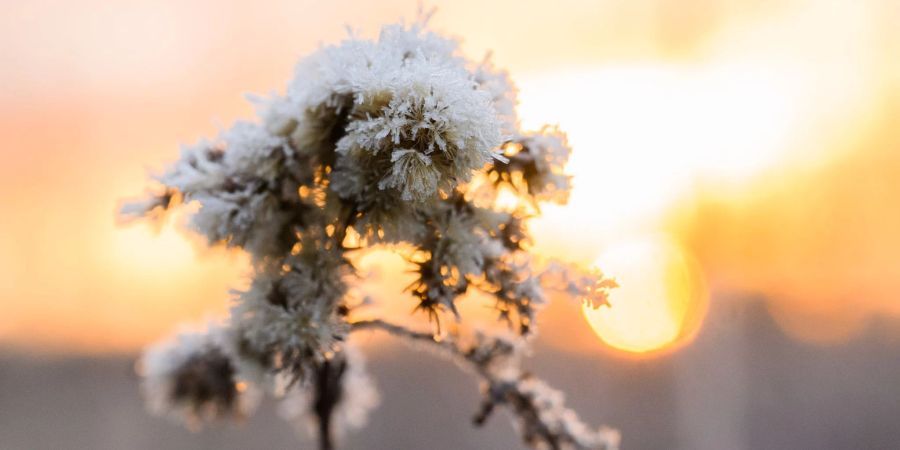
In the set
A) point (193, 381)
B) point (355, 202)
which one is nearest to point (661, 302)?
point (193, 381)

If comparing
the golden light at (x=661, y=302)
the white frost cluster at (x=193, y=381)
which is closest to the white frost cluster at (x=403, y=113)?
the white frost cluster at (x=193, y=381)

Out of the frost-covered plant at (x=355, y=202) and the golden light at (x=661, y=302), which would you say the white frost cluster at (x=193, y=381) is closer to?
the frost-covered plant at (x=355, y=202)

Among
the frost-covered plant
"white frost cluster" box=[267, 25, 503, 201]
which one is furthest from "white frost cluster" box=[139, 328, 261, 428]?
"white frost cluster" box=[267, 25, 503, 201]

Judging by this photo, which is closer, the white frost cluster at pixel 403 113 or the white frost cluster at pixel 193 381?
the white frost cluster at pixel 403 113

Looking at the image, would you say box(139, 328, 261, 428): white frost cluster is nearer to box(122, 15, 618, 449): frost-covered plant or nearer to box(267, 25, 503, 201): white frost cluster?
box(122, 15, 618, 449): frost-covered plant

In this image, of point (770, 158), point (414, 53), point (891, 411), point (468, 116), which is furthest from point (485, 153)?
point (891, 411)
